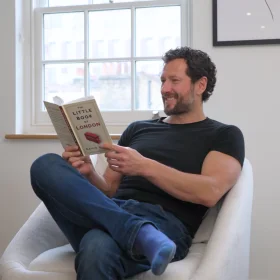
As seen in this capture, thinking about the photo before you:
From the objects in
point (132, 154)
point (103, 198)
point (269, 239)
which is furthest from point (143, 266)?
point (269, 239)

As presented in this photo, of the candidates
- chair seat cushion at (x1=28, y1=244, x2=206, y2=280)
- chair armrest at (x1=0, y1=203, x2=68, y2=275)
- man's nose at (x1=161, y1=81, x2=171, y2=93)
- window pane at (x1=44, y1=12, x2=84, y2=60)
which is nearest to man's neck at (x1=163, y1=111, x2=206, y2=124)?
man's nose at (x1=161, y1=81, x2=171, y2=93)

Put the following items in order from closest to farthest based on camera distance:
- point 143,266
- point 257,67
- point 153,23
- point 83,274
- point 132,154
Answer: point 83,274
point 143,266
point 132,154
point 257,67
point 153,23

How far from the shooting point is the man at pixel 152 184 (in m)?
1.17

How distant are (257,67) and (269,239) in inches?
33.0

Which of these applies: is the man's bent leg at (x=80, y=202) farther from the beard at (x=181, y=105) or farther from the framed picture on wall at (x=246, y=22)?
the framed picture on wall at (x=246, y=22)

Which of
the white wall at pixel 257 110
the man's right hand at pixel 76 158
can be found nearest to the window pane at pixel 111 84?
the white wall at pixel 257 110

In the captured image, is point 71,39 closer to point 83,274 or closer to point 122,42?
point 122,42

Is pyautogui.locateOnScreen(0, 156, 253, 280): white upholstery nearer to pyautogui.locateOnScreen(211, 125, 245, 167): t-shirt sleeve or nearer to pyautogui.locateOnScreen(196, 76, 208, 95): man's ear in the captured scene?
pyautogui.locateOnScreen(211, 125, 245, 167): t-shirt sleeve

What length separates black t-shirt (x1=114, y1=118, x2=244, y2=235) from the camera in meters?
1.54

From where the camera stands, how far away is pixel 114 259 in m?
1.16

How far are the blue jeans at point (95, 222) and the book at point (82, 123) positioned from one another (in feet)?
0.36

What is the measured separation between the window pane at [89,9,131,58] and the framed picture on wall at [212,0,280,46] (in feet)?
1.85

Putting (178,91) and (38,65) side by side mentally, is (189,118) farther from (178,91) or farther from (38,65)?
(38,65)

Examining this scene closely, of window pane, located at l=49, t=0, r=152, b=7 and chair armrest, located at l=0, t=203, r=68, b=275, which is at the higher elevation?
window pane, located at l=49, t=0, r=152, b=7
